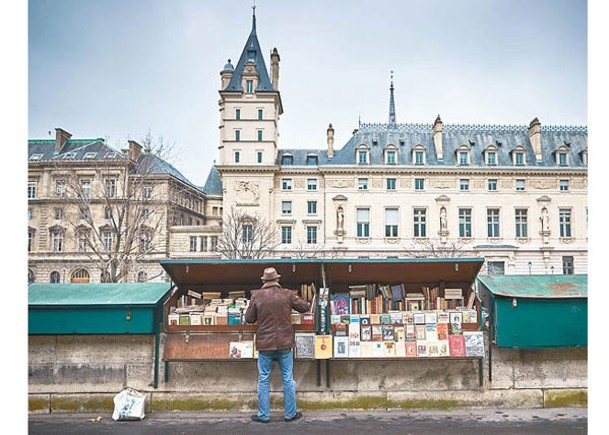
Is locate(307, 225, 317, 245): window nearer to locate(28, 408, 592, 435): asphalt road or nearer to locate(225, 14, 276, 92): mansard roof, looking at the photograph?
locate(225, 14, 276, 92): mansard roof

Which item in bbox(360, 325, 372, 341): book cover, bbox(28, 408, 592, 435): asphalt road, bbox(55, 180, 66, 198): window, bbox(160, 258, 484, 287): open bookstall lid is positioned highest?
bbox(55, 180, 66, 198): window

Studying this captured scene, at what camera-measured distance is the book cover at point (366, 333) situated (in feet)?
17.3

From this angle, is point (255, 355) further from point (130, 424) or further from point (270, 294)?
point (130, 424)

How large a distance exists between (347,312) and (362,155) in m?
33.5

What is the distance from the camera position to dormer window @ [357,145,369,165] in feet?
125

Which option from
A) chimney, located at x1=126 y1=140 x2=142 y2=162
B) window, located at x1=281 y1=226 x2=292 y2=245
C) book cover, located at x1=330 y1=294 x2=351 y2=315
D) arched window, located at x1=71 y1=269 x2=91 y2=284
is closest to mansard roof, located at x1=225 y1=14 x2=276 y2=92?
window, located at x1=281 y1=226 x2=292 y2=245

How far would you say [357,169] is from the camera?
1489 inches

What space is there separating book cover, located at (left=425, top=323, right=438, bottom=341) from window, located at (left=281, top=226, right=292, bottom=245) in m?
32.3

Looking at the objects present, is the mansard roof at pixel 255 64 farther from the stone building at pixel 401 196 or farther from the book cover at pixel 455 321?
the book cover at pixel 455 321

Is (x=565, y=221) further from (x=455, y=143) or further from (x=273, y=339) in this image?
(x=273, y=339)

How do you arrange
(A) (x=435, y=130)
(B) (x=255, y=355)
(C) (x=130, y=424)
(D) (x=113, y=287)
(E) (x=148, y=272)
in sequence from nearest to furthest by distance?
(C) (x=130, y=424)
(B) (x=255, y=355)
(D) (x=113, y=287)
(E) (x=148, y=272)
(A) (x=435, y=130)

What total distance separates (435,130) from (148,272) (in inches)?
960
